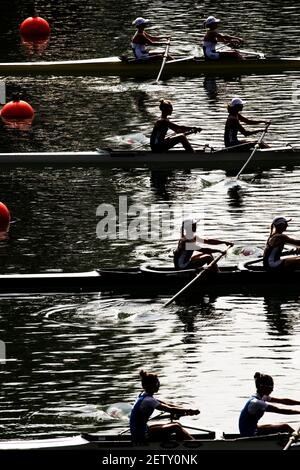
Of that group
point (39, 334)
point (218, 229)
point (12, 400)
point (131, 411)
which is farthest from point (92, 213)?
point (131, 411)

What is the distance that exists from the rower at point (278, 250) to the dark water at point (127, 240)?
511 mm

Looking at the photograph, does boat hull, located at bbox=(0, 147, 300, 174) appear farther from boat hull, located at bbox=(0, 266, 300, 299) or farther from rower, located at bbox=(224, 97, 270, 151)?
boat hull, located at bbox=(0, 266, 300, 299)

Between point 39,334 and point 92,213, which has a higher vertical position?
point 92,213

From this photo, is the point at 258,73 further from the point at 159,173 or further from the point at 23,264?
the point at 23,264

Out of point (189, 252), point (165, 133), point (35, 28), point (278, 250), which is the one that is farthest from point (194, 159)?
point (35, 28)

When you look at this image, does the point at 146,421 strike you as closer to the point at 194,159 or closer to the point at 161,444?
the point at 161,444

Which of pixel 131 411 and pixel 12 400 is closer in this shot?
pixel 131 411

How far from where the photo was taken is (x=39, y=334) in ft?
90.9

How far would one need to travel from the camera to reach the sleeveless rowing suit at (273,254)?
28969 millimetres

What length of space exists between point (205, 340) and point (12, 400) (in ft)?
11.7

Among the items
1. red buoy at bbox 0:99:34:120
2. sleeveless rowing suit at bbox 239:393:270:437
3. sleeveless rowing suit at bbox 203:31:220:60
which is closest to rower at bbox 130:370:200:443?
sleeveless rowing suit at bbox 239:393:270:437

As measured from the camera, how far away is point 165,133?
37000 millimetres

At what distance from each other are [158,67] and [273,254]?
16.5 metres

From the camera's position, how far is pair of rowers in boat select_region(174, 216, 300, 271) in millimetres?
29000
